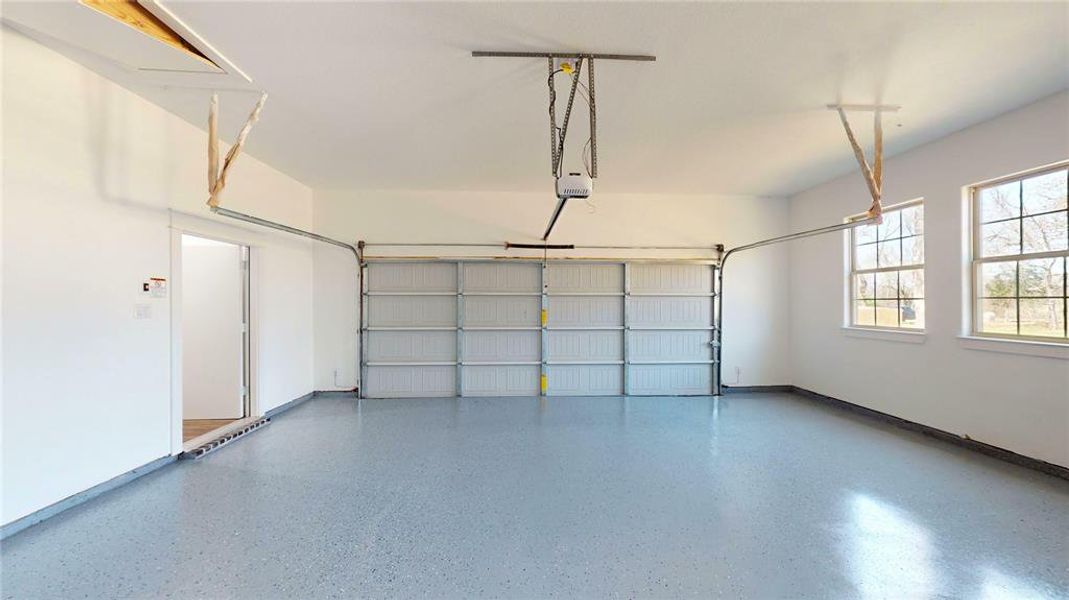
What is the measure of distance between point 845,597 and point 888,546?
61 centimetres

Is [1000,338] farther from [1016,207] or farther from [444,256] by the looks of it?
[444,256]

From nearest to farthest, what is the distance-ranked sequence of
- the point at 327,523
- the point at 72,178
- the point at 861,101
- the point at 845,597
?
1. the point at 845,597
2. the point at 327,523
3. the point at 72,178
4. the point at 861,101

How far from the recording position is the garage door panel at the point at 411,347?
5.26 m

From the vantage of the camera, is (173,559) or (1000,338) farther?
(1000,338)

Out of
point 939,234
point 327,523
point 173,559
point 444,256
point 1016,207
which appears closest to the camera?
point 173,559

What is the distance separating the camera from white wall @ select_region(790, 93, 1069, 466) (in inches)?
115

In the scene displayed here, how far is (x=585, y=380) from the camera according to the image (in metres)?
5.41

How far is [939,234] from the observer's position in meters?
3.63

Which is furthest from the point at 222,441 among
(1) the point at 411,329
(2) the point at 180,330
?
(1) the point at 411,329

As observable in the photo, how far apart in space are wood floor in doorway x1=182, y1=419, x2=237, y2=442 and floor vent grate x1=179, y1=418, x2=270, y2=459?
0.31m

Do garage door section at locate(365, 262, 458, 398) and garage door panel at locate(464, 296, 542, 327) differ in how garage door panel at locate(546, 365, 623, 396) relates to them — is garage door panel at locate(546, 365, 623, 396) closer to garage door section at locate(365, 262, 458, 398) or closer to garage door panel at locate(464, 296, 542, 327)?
garage door panel at locate(464, 296, 542, 327)

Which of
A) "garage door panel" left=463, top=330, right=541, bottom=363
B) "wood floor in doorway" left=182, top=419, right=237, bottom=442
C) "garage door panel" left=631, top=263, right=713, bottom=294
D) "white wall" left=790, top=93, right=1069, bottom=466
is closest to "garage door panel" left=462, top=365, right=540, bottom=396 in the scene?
"garage door panel" left=463, top=330, right=541, bottom=363

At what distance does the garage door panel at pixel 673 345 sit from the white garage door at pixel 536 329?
14 mm

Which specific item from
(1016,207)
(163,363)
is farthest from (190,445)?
(1016,207)
